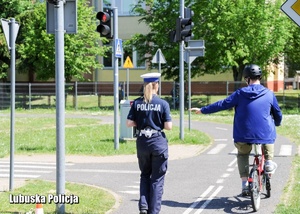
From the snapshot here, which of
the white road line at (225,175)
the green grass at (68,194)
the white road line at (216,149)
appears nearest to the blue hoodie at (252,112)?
the green grass at (68,194)

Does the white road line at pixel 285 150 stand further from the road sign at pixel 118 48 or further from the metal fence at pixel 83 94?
the metal fence at pixel 83 94

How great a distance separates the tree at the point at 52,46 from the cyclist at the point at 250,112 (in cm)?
3220

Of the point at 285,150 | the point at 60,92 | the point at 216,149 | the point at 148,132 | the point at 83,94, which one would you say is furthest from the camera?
the point at 83,94

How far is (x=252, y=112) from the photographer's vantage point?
8469mm

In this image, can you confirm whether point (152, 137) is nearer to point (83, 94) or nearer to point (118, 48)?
point (118, 48)

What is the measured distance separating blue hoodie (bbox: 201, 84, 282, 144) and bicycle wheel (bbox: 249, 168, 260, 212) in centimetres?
47

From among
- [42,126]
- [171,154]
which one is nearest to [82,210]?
[171,154]

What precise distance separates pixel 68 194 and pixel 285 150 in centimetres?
866

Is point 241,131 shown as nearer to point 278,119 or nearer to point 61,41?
point 278,119

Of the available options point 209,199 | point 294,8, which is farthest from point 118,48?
point 294,8

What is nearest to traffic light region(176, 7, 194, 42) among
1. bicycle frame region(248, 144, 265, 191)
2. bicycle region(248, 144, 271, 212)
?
bicycle region(248, 144, 271, 212)

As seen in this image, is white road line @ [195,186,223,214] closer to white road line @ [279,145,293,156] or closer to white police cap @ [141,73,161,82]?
white police cap @ [141,73,161,82]

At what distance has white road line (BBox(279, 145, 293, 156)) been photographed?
15.5 meters

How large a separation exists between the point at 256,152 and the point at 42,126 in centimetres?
1756
